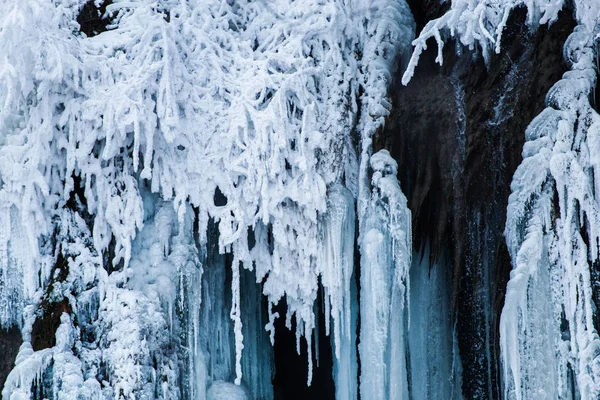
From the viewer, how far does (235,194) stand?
553cm

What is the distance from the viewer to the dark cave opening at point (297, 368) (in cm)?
739

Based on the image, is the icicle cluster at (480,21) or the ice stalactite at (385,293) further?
the ice stalactite at (385,293)

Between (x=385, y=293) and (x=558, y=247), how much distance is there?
1.32 m

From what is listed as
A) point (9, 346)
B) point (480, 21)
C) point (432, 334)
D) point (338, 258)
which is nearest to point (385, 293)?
point (338, 258)

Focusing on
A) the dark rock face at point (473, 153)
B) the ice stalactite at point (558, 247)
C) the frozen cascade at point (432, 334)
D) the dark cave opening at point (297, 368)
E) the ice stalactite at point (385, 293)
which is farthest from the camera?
the dark cave opening at point (297, 368)

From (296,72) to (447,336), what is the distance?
7.97 ft

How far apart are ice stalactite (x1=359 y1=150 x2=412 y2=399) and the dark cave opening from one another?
5.48ft

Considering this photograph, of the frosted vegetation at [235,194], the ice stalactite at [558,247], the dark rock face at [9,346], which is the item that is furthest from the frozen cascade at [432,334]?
the dark rock face at [9,346]

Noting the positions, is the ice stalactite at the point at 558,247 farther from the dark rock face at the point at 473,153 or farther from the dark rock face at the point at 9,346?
the dark rock face at the point at 9,346

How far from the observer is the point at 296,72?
5.70 meters

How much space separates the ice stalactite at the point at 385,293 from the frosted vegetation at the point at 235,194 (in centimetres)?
1

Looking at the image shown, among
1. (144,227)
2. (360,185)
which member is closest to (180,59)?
(144,227)

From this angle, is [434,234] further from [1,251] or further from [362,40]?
[1,251]

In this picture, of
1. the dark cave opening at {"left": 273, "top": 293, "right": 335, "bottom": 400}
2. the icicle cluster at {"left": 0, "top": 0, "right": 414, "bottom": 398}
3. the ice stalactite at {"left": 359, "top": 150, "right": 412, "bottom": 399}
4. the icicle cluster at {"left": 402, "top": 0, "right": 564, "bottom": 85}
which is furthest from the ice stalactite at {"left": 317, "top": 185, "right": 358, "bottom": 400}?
the dark cave opening at {"left": 273, "top": 293, "right": 335, "bottom": 400}
